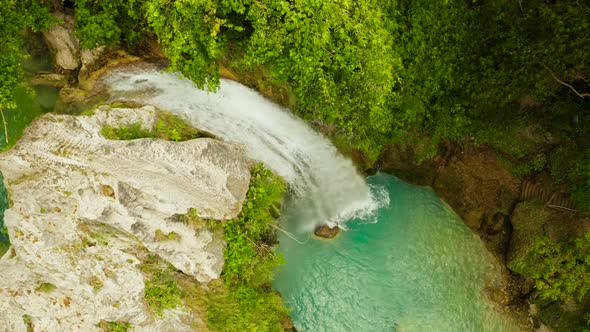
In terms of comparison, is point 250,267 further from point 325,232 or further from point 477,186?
point 477,186

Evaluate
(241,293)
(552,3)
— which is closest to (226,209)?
(241,293)

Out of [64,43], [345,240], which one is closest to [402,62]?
[345,240]

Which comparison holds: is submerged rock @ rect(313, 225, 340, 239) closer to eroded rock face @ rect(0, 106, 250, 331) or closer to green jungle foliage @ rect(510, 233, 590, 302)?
eroded rock face @ rect(0, 106, 250, 331)

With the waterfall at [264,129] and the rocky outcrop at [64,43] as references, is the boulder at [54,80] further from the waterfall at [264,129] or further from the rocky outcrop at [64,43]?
the waterfall at [264,129]

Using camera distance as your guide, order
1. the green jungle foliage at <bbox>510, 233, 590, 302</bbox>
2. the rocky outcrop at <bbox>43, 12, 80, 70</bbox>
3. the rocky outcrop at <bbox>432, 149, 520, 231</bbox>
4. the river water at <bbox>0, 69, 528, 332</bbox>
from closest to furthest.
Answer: the green jungle foliage at <bbox>510, 233, 590, 302</bbox>, the rocky outcrop at <bbox>43, 12, 80, 70</bbox>, the river water at <bbox>0, 69, 528, 332</bbox>, the rocky outcrop at <bbox>432, 149, 520, 231</bbox>

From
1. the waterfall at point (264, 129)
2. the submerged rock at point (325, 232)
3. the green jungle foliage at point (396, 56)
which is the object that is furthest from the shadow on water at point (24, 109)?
the submerged rock at point (325, 232)

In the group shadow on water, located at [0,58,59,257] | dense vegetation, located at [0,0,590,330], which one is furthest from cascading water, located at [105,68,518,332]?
shadow on water, located at [0,58,59,257]
